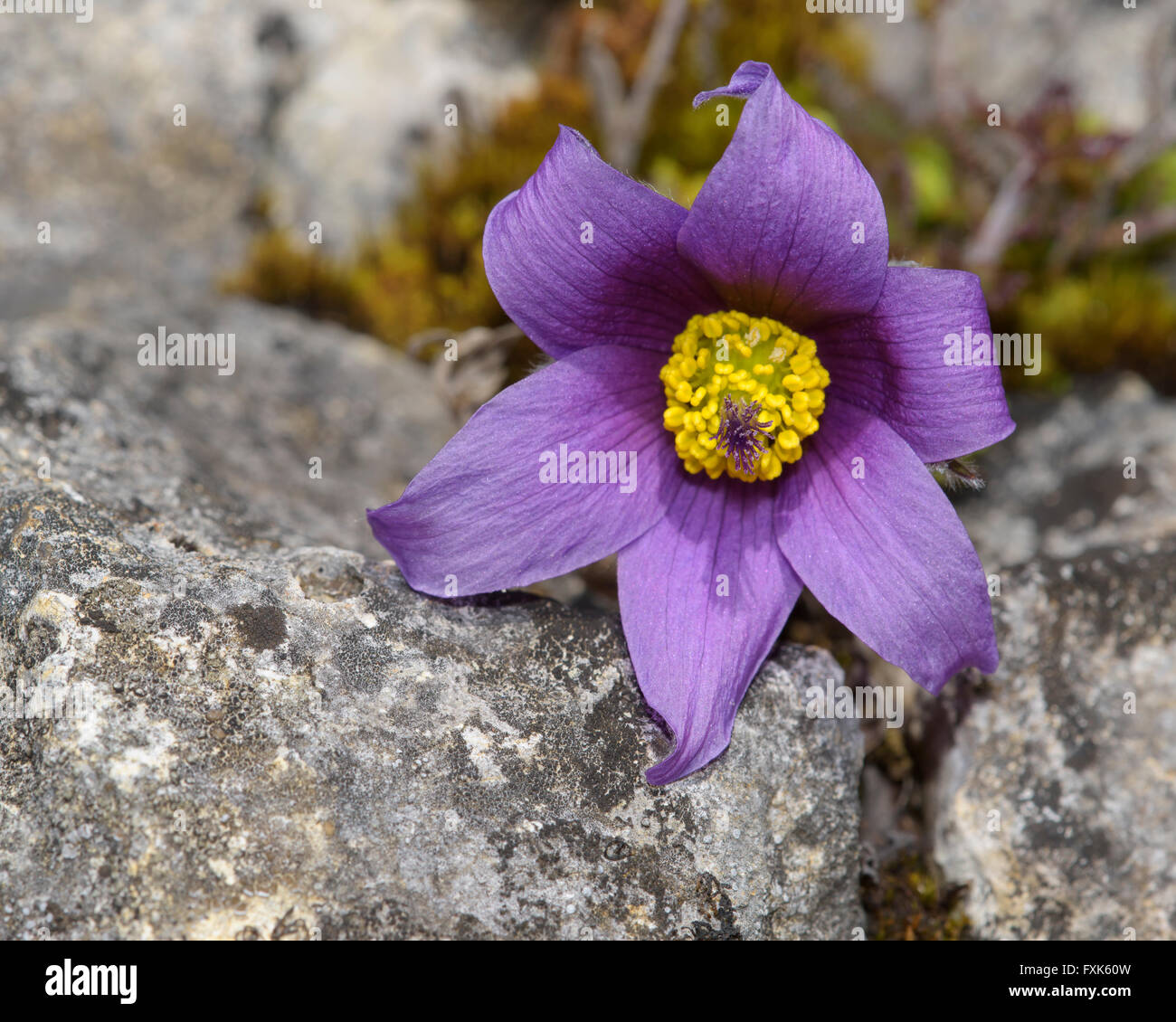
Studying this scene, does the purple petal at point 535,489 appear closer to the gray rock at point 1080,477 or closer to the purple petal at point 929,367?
the purple petal at point 929,367

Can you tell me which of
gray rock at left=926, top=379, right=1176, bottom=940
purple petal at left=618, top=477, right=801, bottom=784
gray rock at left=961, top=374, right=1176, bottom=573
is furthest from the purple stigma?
gray rock at left=961, top=374, right=1176, bottom=573

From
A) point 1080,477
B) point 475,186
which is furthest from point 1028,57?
point 475,186

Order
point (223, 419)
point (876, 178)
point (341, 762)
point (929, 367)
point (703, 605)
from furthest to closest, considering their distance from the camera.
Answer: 1. point (876, 178)
2. point (223, 419)
3. point (703, 605)
4. point (929, 367)
5. point (341, 762)

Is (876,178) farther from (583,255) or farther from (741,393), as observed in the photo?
(583,255)

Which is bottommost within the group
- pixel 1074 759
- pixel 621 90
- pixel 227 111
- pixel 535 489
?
pixel 1074 759

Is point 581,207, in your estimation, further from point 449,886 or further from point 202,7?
point 202,7

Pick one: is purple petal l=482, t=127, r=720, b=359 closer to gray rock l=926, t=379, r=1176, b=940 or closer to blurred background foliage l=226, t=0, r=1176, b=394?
gray rock l=926, t=379, r=1176, b=940

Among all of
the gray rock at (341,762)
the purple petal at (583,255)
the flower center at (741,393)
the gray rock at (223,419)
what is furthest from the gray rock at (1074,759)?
the gray rock at (223,419)
